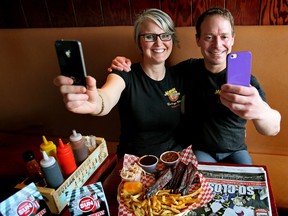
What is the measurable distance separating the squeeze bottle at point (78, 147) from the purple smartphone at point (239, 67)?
0.67 metres

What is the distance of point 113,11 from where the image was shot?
1839 millimetres

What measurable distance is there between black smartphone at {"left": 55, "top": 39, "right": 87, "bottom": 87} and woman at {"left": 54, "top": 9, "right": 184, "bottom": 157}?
32cm

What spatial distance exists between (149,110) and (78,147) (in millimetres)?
511

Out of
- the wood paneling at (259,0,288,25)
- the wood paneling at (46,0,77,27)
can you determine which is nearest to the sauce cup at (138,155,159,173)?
the wood paneling at (259,0,288,25)

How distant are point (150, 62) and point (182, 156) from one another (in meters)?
0.58

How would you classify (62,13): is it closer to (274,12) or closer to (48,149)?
(48,149)

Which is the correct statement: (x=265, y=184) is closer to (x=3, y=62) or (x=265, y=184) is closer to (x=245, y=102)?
(x=245, y=102)

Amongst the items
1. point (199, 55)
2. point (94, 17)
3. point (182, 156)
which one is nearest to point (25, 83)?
point (94, 17)

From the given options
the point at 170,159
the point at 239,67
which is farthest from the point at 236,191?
the point at 239,67

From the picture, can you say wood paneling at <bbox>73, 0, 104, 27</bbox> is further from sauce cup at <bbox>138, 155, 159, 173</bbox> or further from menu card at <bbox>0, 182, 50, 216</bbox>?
menu card at <bbox>0, 182, 50, 216</bbox>

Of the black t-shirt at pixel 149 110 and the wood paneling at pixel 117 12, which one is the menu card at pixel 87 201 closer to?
the black t-shirt at pixel 149 110

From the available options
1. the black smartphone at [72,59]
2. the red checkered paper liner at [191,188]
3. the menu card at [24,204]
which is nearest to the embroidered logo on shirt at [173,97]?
the red checkered paper liner at [191,188]

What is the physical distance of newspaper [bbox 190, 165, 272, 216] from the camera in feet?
3.15

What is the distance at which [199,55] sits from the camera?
5.59 feet
